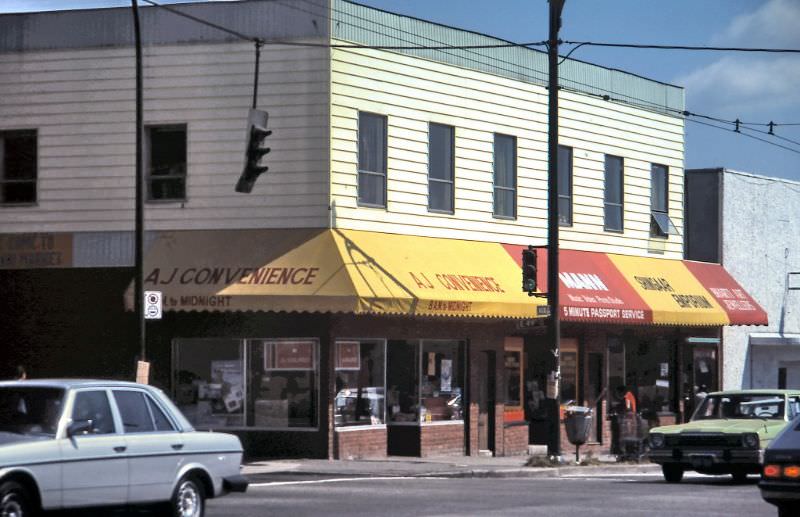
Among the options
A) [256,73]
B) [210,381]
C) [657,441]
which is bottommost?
[657,441]

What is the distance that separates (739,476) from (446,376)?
875 cm

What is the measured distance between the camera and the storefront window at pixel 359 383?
2959 centimetres

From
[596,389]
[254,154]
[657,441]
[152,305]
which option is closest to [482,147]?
[596,389]

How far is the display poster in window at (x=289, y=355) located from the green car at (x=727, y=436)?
723 centimetres

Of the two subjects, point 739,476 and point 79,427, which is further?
point 739,476

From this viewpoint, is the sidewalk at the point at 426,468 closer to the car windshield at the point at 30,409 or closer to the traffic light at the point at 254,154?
the traffic light at the point at 254,154

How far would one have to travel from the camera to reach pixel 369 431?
3025cm

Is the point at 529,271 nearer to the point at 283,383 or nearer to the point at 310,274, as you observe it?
the point at 310,274

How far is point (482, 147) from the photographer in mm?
32844

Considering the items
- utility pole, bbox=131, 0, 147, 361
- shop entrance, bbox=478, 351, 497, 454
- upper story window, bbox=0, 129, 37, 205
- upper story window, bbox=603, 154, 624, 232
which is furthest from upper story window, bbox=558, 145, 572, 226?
utility pole, bbox=131, 0, 147, 361

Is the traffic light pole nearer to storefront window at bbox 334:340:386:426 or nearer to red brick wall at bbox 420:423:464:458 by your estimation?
storefront window at bbox 334:340:386:426

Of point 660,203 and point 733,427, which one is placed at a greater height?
point 660,203

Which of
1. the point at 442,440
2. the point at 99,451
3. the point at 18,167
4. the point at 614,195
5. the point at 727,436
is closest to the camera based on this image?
the point at 99,451

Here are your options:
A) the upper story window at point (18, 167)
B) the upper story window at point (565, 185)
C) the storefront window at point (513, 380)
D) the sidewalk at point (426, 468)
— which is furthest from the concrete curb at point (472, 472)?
the upper story window at point (18, 167)
